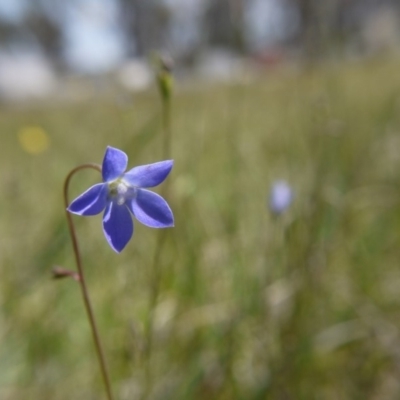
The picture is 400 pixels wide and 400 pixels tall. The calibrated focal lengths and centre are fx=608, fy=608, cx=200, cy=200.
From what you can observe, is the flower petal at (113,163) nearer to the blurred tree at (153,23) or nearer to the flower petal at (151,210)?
the flower petal at (151,210)

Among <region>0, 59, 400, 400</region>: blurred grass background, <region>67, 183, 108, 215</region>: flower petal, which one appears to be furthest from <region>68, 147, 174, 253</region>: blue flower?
<region>0, 59, 400, 400</region>: blurred grass background

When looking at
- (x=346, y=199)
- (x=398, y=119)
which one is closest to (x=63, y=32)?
(x=398, y=119)

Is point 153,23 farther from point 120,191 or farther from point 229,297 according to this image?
point 120,191

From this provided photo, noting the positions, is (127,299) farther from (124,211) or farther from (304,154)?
(304,154)

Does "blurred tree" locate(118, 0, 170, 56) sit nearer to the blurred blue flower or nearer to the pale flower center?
the blurred blue flower

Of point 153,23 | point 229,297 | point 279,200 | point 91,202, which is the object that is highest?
point 91,202

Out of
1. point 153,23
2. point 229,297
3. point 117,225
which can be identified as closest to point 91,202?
point 117,225
